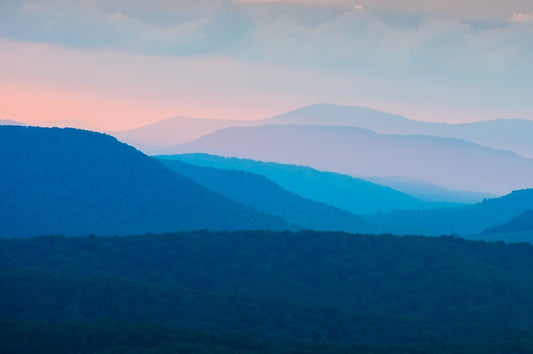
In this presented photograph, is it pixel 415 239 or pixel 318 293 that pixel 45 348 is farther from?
pixel 415 239

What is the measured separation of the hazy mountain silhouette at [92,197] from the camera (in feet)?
566

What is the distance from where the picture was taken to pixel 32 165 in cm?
18825

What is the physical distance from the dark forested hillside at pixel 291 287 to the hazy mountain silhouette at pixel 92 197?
2121 inches

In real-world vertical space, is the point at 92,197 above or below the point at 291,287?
above

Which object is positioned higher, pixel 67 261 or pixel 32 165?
pixel 32 165

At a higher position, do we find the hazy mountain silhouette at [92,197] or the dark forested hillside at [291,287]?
the hazy mountain silhouette at [92,197]

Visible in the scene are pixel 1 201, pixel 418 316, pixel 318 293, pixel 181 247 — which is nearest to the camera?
pixel 418 316

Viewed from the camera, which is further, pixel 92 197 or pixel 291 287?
pixel 92 197

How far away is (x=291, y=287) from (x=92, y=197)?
8798 cm

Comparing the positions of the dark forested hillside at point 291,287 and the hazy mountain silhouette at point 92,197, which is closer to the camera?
the dark forested hillside at point 291,287

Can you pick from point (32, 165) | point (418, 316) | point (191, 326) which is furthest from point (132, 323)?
point (32, 165)

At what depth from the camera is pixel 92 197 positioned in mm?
184250

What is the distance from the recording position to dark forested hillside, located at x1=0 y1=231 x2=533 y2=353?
83375mm

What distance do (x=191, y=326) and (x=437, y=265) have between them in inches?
1499
